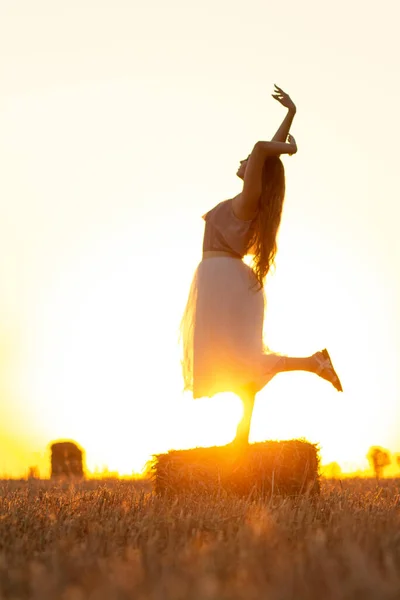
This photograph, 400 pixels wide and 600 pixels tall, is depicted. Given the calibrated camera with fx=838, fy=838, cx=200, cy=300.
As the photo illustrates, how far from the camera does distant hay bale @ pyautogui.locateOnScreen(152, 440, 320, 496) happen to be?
5684 millimetres

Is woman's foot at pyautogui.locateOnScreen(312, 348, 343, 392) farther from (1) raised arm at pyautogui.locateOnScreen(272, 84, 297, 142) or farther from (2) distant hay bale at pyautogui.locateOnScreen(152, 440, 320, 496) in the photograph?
(1) raised arm at pyautogui.locateOnScreen(272, 84, 297, 142)

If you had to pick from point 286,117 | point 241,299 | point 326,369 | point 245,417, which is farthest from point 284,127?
point 245,417

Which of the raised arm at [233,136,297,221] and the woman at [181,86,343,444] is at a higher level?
the raised arm at [233,136,297,221]

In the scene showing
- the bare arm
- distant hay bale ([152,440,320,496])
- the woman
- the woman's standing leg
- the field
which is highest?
the bare arm

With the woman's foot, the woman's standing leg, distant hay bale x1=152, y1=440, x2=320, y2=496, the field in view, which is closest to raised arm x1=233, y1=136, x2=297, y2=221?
the woman's foot

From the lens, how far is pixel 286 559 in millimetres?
A: 2523

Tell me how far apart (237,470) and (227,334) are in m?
0.93

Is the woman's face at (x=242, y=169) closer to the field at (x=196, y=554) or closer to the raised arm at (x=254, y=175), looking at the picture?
the raised arm at (x=254, y=175)

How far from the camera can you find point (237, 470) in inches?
225

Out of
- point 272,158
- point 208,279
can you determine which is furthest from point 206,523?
point 272,158

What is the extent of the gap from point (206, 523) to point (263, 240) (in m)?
2.76

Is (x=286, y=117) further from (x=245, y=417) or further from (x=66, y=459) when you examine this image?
(x=66, y=459)

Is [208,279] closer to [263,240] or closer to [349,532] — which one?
[263,240]

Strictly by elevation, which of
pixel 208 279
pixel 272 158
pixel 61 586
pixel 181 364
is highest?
pixel 272 158
